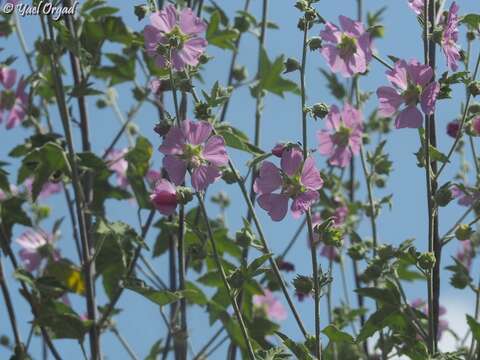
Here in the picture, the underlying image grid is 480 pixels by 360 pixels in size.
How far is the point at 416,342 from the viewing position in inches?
91.0

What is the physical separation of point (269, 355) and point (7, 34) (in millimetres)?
2088

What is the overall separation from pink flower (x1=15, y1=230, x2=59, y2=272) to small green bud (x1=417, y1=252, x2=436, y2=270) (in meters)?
1.83

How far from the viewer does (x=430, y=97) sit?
2.24 meters

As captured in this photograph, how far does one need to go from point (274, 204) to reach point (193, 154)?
0.23 m

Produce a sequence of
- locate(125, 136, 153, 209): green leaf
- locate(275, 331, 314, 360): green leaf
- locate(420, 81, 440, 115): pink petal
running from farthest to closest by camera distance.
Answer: locate(125, 136, 153, 209): green leaf, locate(420, 81, 440, 115): pink petal, locate(275, 331, 314, 360): green leaf

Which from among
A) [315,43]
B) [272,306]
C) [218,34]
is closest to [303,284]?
[315,43]

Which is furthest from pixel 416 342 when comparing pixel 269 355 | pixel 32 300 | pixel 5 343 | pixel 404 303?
pixel 5 343

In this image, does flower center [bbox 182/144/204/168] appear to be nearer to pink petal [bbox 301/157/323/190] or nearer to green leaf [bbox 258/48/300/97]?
pink petal [bbox 301/157/323/190]

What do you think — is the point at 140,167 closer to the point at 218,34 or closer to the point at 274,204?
the point at 218,34

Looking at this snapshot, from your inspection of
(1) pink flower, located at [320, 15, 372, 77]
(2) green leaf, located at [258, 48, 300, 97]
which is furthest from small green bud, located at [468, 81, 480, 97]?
(2) green leaf, located at [258, 48, 300, 97]

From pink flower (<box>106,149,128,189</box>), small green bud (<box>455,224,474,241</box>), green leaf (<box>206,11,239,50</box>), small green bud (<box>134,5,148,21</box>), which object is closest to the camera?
small green bud (<box>455,224,474,241</box>)

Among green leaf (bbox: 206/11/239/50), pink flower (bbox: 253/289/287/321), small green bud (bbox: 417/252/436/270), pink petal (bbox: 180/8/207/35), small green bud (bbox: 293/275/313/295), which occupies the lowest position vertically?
pink flower (bbox: 253/289/287/321)

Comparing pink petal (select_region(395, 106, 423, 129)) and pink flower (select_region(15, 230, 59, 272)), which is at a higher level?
pink petal (select_region(395, 106, 423, 129))

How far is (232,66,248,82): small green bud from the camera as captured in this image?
156 inches
